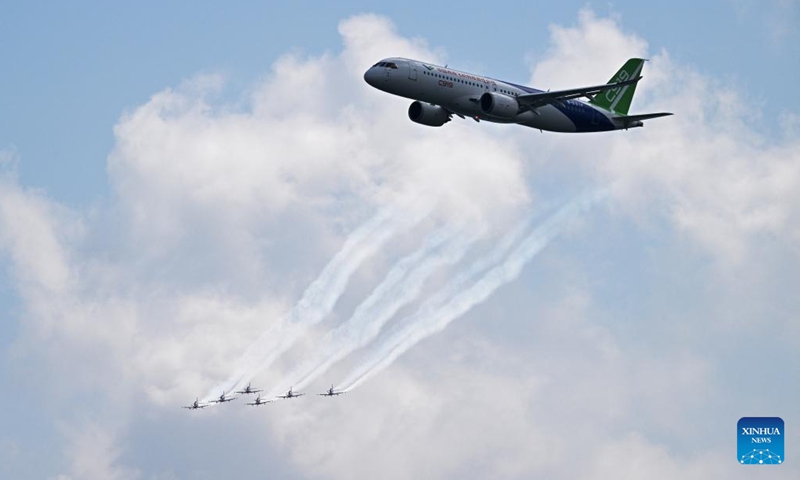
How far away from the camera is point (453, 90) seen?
13538 cm

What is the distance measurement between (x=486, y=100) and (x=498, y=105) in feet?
4.02

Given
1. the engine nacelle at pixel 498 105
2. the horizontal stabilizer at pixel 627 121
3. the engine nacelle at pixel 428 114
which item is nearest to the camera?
the engine nacelle at pixel 498 105

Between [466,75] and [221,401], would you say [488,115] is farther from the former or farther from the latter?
[221,401]

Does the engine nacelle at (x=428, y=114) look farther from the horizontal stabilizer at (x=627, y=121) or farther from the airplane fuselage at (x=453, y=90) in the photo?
the horizontal stabilizer at (x=627, y=121)

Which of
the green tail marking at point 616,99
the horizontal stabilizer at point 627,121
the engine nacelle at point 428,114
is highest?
the green tail marking at point 616,99

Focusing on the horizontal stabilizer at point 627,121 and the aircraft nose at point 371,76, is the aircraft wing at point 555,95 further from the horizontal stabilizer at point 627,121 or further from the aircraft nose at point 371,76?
the aircraft nose at point 371,76

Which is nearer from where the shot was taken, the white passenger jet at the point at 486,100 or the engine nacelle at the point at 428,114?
the white passenger jet at the point at 486,100

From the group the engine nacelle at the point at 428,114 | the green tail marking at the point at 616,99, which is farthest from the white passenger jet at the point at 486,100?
the green tail marking at the point at 616,99

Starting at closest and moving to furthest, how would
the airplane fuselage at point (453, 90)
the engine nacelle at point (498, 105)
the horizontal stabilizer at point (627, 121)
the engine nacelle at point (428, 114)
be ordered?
1. the airplane fuselage at point (453, 90)
2. the engine nacelle at point (498, 105)
3. the engine nacelle at point (428, 114)
4. the horizontal stabilizer at point (627, 121)

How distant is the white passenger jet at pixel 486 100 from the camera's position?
5285 inches

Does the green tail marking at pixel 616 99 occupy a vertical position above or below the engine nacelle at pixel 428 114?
above

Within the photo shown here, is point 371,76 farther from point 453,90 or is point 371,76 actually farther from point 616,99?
point 616,99

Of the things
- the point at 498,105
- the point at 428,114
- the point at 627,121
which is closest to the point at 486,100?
the point at 498,105

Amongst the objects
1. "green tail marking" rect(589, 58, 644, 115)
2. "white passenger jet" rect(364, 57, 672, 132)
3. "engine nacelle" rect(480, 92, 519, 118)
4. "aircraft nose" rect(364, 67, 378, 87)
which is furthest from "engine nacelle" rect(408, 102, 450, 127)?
"green tail marking" rect(589, 58, 644, 115)
